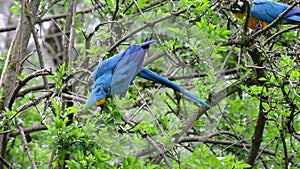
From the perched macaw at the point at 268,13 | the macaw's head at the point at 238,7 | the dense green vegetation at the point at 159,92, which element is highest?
the macaw's head at the point at 238,7

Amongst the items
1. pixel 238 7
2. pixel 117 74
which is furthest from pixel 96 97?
pixel 238 7

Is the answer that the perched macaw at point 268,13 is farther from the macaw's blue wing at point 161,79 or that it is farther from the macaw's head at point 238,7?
the macaw's blue wing at point 161,79

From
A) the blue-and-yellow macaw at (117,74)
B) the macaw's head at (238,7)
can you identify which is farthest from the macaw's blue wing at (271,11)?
the blue-and-yellow macaw at (117,74)

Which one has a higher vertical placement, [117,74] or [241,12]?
[241,12]

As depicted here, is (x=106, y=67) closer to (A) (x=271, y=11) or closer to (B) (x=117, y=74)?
(B) (x=117, y=74)

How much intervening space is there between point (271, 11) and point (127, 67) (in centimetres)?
117

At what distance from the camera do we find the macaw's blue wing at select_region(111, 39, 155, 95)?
7.24ft

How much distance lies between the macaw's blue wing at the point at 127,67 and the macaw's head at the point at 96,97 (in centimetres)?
4

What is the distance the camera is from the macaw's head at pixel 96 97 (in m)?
2.17

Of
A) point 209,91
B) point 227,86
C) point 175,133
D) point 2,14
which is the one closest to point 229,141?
point 227,86

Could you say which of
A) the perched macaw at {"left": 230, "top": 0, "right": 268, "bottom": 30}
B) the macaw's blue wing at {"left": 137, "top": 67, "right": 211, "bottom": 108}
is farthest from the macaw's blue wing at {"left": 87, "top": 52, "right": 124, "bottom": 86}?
the perched macaw at {"left": 230, "top": 0, "right": 268, "bottom": 30}

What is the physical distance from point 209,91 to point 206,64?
0.12 meters

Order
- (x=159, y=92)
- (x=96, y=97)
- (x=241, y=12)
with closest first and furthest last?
(x=96, y=97) → (x=159, y=92) → (x=241, y=12)

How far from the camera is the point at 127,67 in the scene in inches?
88.1
